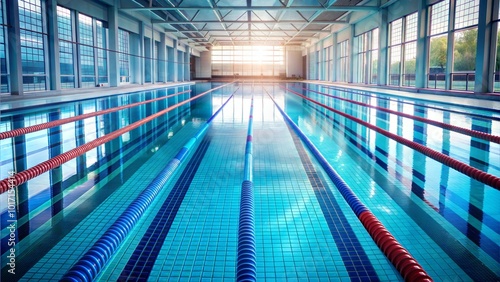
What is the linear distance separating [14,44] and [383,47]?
46.0 feet

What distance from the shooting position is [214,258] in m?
1.99

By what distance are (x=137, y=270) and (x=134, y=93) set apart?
43.0 feet

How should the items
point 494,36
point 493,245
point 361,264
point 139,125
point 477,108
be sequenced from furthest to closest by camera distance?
point 494,36 → point 477,108 → point 139,125 → point 493,245 → point 361,264

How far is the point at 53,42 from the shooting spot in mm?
12133

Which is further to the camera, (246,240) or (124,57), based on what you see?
(124,57)

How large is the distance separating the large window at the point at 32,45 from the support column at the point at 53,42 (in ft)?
0.63

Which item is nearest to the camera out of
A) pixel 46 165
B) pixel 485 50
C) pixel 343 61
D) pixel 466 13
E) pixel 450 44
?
pixel 46 165

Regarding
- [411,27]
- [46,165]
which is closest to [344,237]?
[46,165]

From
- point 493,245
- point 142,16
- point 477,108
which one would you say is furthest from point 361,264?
point 142,16

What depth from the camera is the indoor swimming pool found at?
1889 millimetres

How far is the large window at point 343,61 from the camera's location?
78.0 feet

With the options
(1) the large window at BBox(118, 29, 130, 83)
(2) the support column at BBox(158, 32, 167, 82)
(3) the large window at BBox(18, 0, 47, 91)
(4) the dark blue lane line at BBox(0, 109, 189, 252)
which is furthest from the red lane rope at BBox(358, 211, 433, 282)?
(2) the support column at BBox(158, 32, 167, 82)

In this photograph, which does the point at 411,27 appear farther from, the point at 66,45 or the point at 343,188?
the point at 343,188

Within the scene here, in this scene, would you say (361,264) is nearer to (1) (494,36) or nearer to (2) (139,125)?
(2) (139,125)
